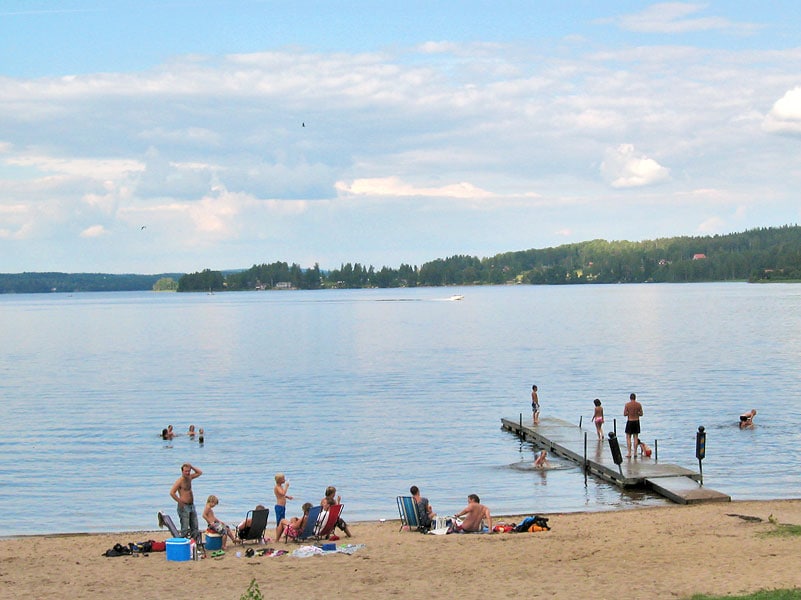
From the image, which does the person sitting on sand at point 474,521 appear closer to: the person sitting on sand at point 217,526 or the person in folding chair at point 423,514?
the person in folding chair at point 423,514

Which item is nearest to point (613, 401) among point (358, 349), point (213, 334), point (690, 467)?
point (690, 467)

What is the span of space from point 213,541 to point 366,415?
93.0 feet

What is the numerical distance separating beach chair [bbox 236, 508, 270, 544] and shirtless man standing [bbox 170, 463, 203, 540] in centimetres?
96

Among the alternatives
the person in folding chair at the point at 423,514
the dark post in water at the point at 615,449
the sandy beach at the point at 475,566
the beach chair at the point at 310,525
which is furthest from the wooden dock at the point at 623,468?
the beach chair at the point at 310,525

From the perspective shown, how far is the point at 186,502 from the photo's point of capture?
21.1 m

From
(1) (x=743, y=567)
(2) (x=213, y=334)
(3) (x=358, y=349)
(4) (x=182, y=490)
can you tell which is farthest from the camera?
(2) (x=213, y=334)

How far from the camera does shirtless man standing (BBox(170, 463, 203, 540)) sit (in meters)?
21.0

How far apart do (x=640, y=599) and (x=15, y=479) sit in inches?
953

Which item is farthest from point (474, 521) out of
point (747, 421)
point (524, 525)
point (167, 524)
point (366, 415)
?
point (366, 415)

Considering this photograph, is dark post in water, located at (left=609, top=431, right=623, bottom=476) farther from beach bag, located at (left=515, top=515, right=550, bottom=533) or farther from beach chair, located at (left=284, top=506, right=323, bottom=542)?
beach chair, located at (left=284, top=506, right=323, bottom=542)

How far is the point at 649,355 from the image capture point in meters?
82.8

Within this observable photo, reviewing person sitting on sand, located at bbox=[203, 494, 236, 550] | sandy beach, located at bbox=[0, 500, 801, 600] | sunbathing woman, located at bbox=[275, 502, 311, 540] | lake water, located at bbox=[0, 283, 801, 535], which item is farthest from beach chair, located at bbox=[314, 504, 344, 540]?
lake water, located at bbox=[0, 283, 801, 535]

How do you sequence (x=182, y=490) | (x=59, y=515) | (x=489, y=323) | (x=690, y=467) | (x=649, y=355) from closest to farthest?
(x=182, y=490)
(x=59, y=515)
(x=690, y=467)
(x=649, y=355)
(x=489, y=323)

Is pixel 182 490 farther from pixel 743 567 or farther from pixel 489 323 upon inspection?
pixel 489 323
